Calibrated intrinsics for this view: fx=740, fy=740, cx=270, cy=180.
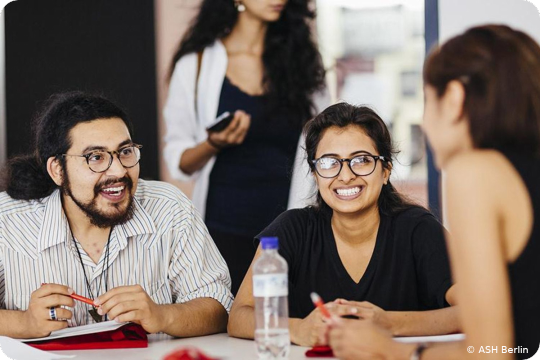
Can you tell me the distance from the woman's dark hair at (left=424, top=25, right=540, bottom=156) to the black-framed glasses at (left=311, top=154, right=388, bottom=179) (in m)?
0.96

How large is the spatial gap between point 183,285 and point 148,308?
34cm

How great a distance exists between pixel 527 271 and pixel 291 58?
2.26 m

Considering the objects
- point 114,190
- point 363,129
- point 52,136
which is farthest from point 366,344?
point 52,136

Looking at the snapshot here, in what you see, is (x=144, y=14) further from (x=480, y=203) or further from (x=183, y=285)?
(x=480, y=203)

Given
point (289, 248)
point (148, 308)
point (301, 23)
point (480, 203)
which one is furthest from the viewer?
point (301, 23)

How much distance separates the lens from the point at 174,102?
3.49m

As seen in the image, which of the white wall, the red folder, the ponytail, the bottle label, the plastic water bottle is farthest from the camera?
the white wall

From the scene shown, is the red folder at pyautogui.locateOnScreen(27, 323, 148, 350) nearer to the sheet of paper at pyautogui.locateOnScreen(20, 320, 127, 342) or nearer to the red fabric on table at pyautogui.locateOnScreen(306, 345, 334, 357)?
the sheet of paper at pyautogui.locateOnScreen(20, 320, 127, 342)

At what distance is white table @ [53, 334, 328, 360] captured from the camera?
1865 millimetres

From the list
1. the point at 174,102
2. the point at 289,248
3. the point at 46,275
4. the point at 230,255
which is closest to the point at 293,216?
the point at 289,248

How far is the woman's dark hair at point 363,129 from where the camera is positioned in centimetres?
233

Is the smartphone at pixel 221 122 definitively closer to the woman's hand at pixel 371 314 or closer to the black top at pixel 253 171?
the black top at pixel 253 171

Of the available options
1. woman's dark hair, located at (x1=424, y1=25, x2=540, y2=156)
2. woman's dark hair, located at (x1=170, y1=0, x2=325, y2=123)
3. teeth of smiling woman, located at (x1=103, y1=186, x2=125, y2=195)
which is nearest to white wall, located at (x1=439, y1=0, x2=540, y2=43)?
woman's dark hair, located at (x1=170, y1=0, x2=325, y2=123)

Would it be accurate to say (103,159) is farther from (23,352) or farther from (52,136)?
(23,352)
